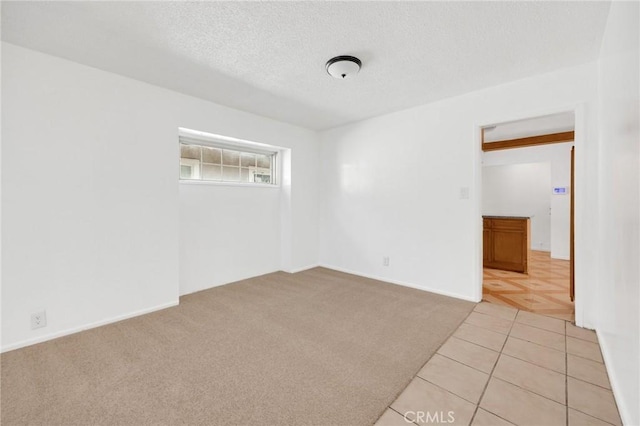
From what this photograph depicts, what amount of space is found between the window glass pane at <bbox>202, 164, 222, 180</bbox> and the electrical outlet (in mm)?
2108

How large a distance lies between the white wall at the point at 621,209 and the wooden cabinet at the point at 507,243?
224 centimetres

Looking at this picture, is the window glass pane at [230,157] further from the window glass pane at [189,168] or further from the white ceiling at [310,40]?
the white ceiling at [310,40]

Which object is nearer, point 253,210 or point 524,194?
point 253,210

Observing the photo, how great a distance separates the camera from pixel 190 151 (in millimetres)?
3580

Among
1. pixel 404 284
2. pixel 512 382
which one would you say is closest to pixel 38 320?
pixel 512 382

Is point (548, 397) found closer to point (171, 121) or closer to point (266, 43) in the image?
point (266, 43)

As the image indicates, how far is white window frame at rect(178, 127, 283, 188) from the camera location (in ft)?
11.3

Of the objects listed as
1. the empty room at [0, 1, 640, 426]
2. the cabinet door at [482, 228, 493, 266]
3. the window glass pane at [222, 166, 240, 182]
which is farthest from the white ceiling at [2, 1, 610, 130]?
the cabinet door at [482, 228, 493, 266]

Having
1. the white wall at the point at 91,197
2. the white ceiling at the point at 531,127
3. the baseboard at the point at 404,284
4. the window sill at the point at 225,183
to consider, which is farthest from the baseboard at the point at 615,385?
the window sill at the point at 225,183

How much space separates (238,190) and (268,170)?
775 mm

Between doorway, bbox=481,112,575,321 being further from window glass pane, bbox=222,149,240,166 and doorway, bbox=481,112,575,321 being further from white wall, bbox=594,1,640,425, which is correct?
window glass pane, bbox=222,149,240,166

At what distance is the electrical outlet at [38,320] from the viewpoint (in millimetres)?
2213

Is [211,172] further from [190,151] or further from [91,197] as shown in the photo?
[91,197]

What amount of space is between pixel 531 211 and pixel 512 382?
5914mm
